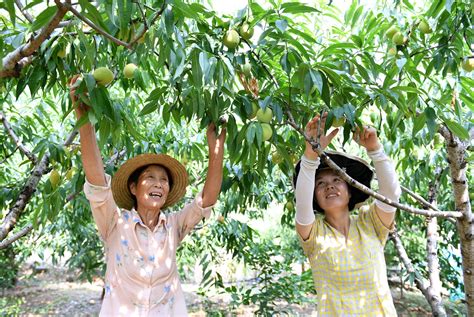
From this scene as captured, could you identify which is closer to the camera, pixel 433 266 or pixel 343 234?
pixel 343 234

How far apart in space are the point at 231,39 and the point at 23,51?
24.5 inches

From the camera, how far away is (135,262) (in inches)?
69.2

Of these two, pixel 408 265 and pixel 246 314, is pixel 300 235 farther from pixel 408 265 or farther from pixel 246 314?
pixel 246 314

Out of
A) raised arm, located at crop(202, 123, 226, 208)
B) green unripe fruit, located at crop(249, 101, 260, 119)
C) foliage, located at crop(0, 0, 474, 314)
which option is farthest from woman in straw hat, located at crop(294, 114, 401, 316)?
raised arm, located at crop(202, 123, 226, 208)

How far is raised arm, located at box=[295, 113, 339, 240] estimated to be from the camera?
171 cm

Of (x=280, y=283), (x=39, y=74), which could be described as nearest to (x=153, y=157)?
(x=39, y=74)

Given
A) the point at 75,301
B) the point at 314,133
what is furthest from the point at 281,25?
the point at 75,301

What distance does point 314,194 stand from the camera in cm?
197

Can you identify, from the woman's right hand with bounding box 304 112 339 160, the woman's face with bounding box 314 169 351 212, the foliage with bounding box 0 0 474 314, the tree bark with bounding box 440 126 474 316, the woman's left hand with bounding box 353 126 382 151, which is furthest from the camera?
the tree bark with bounding box 440 126 474 316

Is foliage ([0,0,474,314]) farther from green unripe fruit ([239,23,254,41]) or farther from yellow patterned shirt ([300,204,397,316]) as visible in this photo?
yellow patterned shirt ([300,204,397,316])

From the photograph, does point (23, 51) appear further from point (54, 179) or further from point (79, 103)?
point (54, 179)

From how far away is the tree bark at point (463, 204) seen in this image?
213 centimetres

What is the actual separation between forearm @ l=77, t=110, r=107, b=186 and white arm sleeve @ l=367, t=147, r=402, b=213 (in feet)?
3.37

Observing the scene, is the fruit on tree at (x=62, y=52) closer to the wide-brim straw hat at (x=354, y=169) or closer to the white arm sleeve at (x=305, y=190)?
the white arm sleeve at (x=305, y=190)
